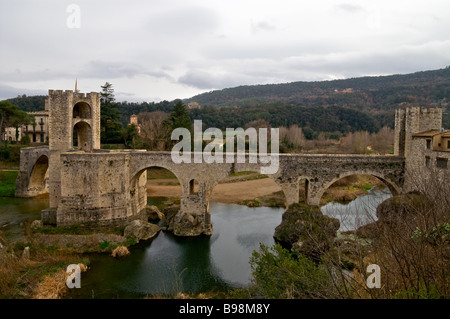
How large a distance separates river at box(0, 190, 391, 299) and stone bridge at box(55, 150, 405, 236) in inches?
60.2

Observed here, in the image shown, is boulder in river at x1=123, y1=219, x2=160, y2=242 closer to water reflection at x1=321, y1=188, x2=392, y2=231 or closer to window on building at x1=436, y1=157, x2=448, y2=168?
water reflection at x1=321, y1=188, x2=392, y2=231

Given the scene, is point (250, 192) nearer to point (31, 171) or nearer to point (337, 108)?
point (31, 171)

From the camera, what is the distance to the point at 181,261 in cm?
1628

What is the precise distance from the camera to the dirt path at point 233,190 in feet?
94.0

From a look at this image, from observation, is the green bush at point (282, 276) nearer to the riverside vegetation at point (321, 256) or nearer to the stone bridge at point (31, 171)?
the riverside vegetation at point (321, 256)

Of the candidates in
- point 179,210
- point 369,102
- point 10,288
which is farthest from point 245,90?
point 10,288

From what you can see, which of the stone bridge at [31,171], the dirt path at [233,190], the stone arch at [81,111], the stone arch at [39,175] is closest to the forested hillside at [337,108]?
the dirt path at [233,190]

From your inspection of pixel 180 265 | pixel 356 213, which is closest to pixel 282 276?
pixel 356 213

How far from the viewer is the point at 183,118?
3744cm

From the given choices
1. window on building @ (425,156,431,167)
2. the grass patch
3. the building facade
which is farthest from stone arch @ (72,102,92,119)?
the building facade

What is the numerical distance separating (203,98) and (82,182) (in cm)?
12190

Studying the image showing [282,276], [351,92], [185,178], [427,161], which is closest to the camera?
[282,276]

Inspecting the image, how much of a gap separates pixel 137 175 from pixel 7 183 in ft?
54.8

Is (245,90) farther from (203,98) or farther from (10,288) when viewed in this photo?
(10,288)
